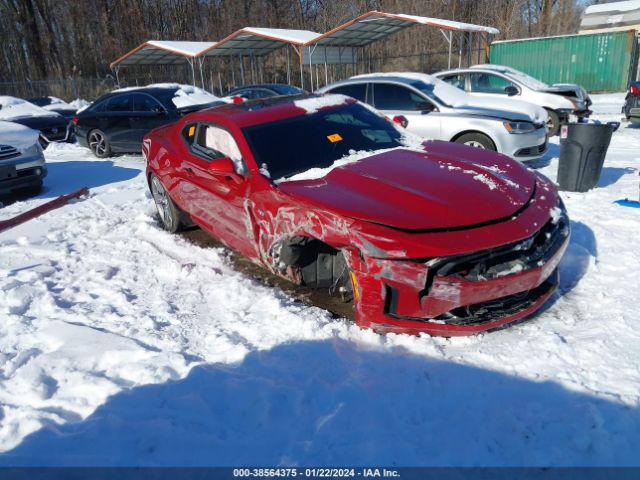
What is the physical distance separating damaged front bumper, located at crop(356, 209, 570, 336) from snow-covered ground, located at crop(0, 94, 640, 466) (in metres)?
0.17

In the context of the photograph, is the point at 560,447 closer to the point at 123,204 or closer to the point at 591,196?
the point at 591,196

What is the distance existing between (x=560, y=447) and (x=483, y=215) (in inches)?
54.1

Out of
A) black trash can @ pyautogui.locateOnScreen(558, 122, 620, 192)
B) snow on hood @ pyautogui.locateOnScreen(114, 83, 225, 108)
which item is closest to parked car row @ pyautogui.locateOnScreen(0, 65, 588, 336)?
black trash can @ pyautogui.locateOnScreen(558, 122, 620, 192)

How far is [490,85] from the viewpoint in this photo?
11172mm

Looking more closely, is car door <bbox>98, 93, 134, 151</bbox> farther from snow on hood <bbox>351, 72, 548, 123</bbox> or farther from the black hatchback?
snow on hood <bbox>351, 72, 548, 123</bbox>

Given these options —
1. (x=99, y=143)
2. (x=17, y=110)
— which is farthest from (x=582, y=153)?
(x=17, y=110)

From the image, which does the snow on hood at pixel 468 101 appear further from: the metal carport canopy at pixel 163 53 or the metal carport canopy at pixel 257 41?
the metal carport canopy at pixel 163 53

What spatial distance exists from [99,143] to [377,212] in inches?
397

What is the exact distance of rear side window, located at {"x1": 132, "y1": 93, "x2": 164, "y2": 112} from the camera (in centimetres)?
1043

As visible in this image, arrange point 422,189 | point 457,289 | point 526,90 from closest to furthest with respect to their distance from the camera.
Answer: point 457,289
point 422,189
point 526,90

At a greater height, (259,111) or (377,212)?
(259,111)

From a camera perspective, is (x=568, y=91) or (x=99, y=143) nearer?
(x=99, y=143)

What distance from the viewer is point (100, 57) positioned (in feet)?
100

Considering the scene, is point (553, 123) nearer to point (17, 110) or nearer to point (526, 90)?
point (526, 90)
